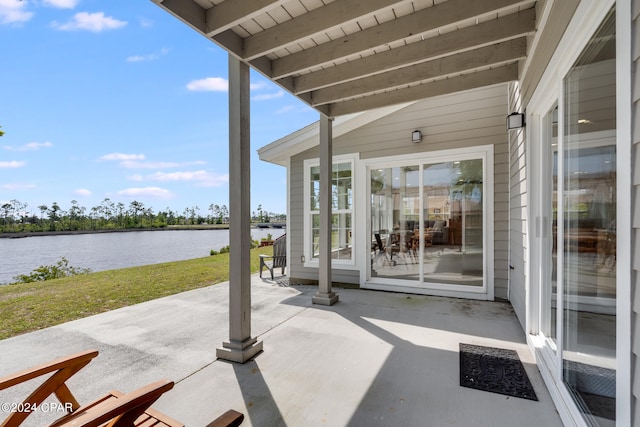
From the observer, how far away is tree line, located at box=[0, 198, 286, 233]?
71.5 ft

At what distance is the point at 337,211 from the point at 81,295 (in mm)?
5003

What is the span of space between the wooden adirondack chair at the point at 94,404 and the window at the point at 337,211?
4.53m

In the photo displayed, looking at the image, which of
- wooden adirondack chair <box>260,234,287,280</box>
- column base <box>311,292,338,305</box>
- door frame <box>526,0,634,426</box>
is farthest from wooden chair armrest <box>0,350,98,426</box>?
wooden adirondack chair <box>260,234,287,280</box>

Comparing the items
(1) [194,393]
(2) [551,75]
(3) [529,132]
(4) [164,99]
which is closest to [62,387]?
(1) [194,393]

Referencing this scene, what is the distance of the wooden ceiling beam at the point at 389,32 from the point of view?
2440 millimetres

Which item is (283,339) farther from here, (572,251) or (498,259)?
(498,259)

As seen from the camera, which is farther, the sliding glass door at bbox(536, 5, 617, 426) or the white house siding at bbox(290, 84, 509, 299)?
the white house siding at bbox(290, 84, 509, 299)

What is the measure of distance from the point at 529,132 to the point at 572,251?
61.4 inches

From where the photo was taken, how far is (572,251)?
1.90m

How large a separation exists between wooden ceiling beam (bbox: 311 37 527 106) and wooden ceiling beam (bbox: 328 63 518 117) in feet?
1.25

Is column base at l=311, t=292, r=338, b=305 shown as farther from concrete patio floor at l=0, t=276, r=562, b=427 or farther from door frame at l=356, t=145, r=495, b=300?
door frame at l=356, t=145, r=495, b=300

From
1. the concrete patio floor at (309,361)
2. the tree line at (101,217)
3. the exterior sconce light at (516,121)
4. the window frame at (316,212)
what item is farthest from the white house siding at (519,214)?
the tree line at (101,217)

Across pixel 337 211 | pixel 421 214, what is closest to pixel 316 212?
pixel 337 211

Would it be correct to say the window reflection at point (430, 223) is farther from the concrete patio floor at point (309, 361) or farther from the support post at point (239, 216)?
the support post at point (239, 216)
